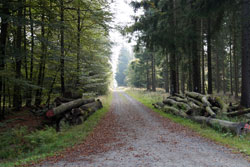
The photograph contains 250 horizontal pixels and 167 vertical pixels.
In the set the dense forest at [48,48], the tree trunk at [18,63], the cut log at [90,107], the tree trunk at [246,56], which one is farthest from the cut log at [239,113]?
the tree trunk at [18,63]

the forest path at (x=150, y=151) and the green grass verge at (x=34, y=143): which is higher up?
the forest path at (x=150, y=151)

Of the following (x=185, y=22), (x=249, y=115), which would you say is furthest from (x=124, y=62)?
(x=249, y=115)

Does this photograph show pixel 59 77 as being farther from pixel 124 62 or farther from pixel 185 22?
pixel 124 62

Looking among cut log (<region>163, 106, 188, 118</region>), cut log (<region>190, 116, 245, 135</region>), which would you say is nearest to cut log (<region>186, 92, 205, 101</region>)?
cut log (<region>163, 106, 188, 118</region>)

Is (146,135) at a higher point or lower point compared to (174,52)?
lower

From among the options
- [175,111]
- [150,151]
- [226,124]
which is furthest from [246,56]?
[150,151]

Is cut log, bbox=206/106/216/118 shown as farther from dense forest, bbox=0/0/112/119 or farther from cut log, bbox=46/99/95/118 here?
dense forest, bbox=0/0/112/119

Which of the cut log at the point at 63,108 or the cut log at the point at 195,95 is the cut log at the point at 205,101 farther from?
the cut log at the point at 63,108

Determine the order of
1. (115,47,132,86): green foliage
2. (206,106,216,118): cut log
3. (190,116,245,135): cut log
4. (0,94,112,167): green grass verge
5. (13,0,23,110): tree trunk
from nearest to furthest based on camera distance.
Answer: (0,94,112,167): green grass verge
(190,116,245,135): cut log
(13,0,23,110): tree trunk
(206,106,216,118): cut log
(115,47,132,86): green foliage

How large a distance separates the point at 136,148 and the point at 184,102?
7933 millimetres

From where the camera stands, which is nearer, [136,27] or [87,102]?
[87,102]

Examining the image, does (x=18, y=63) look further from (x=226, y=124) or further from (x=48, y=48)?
(x=226, y=124)

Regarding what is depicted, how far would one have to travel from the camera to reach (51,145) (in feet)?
21.2

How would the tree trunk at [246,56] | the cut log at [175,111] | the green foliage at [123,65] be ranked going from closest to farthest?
the tree trunk at [246,56]
the cut log at [175,111]
the green foliage at [123,65]
